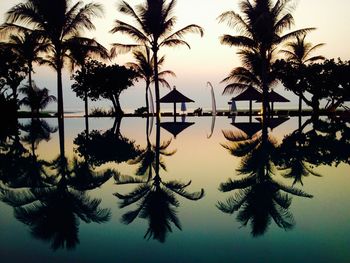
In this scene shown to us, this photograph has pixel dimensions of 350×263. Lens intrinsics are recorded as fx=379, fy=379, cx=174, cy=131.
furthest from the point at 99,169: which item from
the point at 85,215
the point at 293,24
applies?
the point at 293,24

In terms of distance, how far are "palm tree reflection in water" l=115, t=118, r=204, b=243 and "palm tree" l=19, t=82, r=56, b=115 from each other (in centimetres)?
2459

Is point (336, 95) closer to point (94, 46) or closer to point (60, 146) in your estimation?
point (94, 46)

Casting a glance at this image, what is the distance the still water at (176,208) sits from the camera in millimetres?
3371

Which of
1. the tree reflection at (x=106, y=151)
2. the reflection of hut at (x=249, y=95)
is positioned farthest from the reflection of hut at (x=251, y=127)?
the reflection of hut at (x=249, y=95)

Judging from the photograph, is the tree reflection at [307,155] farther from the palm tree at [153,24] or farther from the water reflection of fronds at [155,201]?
the palm tree at [153,24]

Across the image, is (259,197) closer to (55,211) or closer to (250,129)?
(55,211)

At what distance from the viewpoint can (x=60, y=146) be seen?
1192 centimetres

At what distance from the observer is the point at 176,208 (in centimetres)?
482

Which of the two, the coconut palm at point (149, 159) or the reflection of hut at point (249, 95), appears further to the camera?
the reflection of hut at point (249, 95)

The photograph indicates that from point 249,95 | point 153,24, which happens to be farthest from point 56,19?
point 249,95

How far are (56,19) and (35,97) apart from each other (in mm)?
10186

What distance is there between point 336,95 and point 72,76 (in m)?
21.2

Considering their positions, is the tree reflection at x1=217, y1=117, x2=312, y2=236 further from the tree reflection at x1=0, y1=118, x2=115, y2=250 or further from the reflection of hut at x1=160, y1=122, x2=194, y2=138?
the reflection of hut at x1=160, y1=122, x2=194, y2=138

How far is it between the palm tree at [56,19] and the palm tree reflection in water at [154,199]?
16.4 metres
